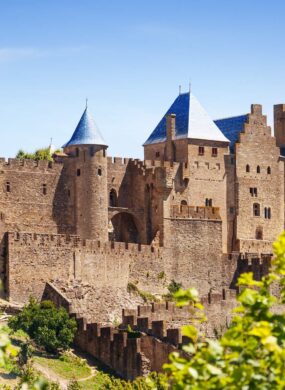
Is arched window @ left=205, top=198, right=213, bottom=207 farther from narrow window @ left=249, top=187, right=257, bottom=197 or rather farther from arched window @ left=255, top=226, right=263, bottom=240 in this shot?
arched window @ left=255, top=226, right=263, bottom=240

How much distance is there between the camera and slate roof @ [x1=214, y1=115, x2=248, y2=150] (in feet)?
270

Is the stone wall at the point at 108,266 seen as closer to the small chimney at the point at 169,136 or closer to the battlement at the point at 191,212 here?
the battlement at the point at 191,212

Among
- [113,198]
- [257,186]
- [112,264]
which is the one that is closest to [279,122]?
[257,186]

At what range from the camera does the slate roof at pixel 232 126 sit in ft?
270

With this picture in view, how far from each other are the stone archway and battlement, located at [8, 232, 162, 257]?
387cm

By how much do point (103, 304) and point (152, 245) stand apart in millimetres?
7247

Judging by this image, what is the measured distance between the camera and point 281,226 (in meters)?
82.5

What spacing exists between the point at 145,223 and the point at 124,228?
1.84 meters

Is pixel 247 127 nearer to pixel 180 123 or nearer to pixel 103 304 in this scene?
pixel 180 123

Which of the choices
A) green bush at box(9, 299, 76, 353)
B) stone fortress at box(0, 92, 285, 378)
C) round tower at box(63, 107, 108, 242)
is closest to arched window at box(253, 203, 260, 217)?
stone fortress at box(0, 92, 285, 378)

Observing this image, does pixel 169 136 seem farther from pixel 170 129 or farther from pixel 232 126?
pixel 232 126

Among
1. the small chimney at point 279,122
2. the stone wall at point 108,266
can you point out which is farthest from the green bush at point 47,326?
the small chimney at point 279,122

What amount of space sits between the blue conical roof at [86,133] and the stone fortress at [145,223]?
8 cm

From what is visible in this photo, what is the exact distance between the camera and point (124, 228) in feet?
254
